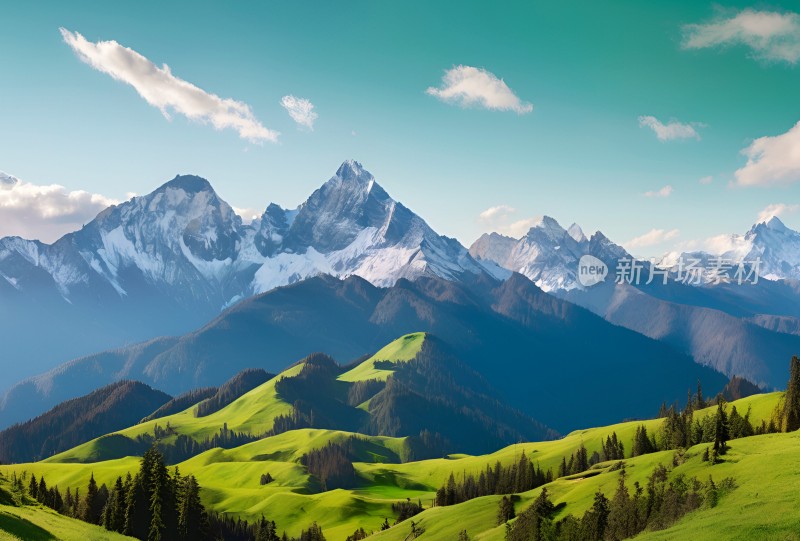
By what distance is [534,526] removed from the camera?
90.7 m

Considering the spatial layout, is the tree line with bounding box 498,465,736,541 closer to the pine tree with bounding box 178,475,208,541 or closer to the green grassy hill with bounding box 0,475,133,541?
the pine tree with bounding box 178,475,208,541

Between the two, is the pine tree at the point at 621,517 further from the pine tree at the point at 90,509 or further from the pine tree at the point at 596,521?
the pine tree at the point at 90,509

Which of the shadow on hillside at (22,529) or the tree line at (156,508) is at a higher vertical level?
the shadow on hillside at (22,529)

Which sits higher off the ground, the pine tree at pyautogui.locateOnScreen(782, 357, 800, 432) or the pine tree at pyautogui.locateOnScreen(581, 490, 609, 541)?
the pine tree at pyautogui.locateOnScreen(782, 357, 800, 432)

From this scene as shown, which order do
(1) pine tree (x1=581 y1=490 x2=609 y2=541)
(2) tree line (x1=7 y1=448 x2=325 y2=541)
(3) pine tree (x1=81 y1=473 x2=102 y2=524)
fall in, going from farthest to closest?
(3) pine tree (x1=81 y1=473 x2=102 y2=524)
(2) tree line (x1=7 y1=448 x2=325 y2=541)
(1) pine tree (x1=581 y1=490 x2=609 y2=541)

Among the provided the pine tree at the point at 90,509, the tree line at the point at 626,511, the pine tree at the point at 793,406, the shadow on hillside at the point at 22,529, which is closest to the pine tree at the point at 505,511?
the tree line at the point at 626,511

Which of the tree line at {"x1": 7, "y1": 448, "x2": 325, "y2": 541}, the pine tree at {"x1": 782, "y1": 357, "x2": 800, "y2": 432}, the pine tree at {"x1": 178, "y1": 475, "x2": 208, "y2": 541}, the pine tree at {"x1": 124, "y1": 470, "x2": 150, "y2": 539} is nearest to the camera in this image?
the tree line at {"x1": 7, "y1": 448, "x2": 325, "y2": 541}

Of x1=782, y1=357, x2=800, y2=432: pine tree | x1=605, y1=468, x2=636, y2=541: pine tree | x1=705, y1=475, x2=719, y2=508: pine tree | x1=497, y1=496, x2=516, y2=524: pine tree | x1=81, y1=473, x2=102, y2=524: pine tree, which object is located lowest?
x1=81, y1=473, x2=102, y2=524: pine tree

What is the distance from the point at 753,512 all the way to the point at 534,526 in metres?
31.9

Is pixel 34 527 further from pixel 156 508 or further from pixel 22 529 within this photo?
pixel 156 508

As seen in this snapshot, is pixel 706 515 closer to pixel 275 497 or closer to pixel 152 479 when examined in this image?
pixel 152 479

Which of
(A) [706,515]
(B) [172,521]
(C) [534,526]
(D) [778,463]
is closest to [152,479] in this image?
(B) [172,521]

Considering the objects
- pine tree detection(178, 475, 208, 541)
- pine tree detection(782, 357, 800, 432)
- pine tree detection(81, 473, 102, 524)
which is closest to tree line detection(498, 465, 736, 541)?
pine tree detection(782, 357, 800, 432)

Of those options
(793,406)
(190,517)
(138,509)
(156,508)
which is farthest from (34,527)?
(793,406)
